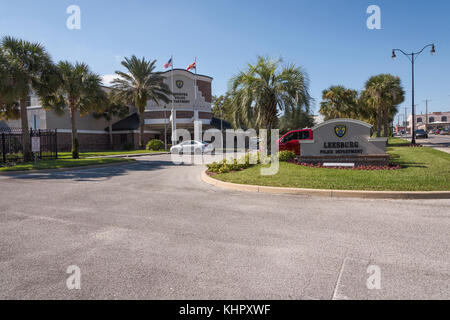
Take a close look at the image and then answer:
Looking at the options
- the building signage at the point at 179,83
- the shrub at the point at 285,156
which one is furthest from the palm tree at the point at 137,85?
the shrub at the point at 285,156

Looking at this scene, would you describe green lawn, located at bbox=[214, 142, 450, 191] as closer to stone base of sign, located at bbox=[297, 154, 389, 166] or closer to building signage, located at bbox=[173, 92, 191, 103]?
stone base of sign, located at bbox=[297, 154, 389, 166]

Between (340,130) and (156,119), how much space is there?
3660 centimetres

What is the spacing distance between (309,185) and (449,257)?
4.98m

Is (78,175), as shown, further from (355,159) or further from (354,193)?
(355,159)

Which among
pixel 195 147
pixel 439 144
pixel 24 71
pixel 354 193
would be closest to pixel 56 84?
pixel 24 71

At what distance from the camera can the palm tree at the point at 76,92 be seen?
74.5 feet

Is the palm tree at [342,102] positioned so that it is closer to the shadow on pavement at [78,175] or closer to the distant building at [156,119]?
the distant building at [156,119]

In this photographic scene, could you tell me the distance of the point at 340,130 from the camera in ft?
42.4

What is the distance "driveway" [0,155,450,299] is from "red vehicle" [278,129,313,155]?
8838 millimetres

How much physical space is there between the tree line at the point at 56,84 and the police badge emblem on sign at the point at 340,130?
17919 millimetres

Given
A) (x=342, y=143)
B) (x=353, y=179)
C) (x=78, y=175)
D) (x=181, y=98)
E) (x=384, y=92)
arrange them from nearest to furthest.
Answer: (x=353, y=179) < (x=342, y=143) < (x=78, y=175) < (x=384, y=92) < (x=181, y=98)

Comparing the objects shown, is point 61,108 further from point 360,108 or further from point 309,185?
point 360,108

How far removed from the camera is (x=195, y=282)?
3328mm

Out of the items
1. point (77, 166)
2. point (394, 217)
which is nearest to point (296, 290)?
point (394, 217)
